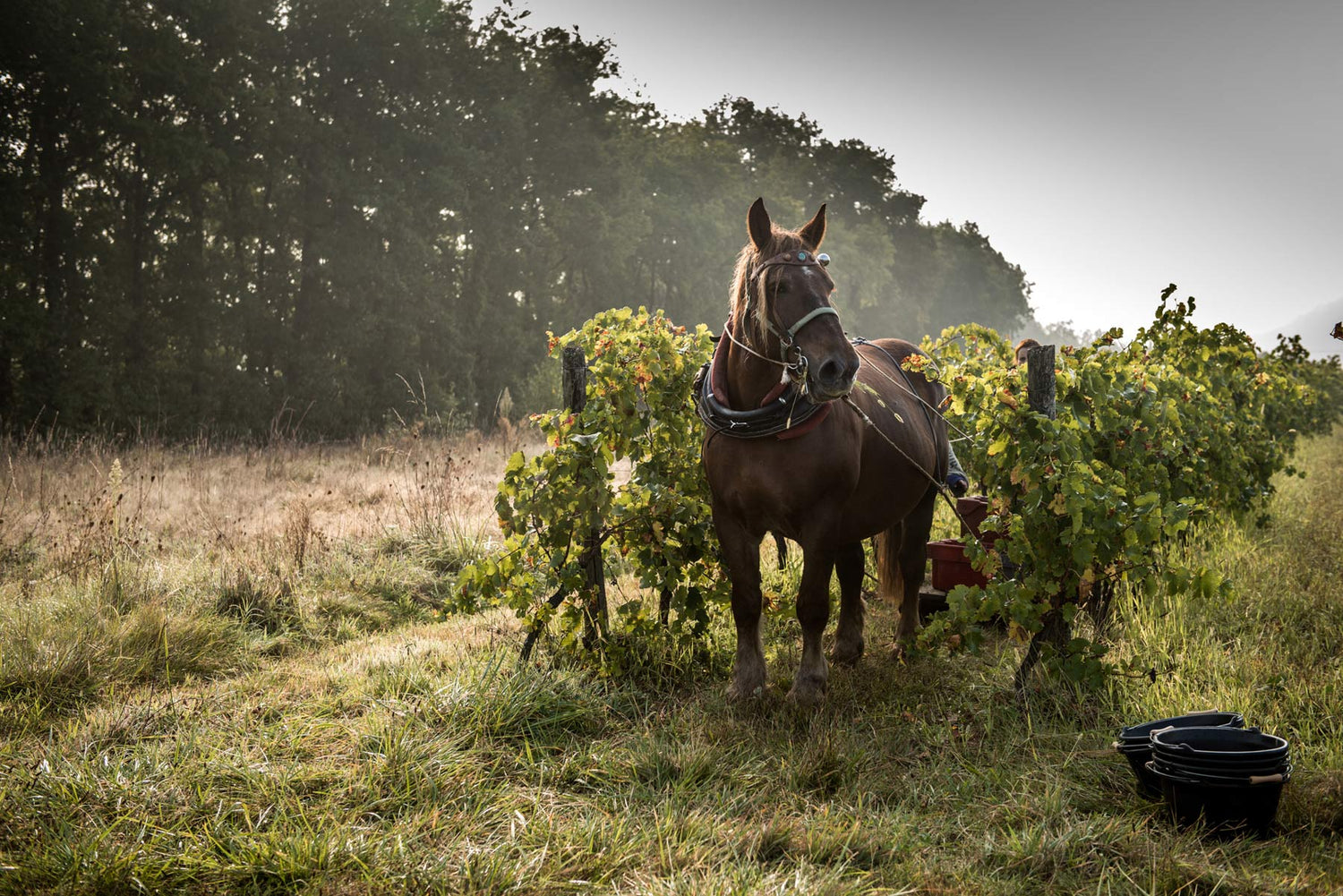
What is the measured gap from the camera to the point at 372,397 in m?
20.9

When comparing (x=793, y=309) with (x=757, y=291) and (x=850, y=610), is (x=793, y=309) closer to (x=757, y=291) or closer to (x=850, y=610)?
(x=757, y=291)

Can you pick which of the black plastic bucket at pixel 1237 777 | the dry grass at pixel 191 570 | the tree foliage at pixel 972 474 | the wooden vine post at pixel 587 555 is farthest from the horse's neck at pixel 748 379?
the dry grass at pixel 191 570

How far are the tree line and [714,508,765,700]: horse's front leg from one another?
10.8 metres

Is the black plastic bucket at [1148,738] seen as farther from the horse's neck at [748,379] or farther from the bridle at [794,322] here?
the horse's neck at [748,379]

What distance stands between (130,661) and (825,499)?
3.90 m

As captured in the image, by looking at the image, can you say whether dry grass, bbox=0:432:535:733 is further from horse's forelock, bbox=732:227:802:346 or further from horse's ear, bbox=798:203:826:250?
horse's ear, bbox=798:203:826:250

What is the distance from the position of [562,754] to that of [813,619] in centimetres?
141

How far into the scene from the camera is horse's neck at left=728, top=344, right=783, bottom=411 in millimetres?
3971

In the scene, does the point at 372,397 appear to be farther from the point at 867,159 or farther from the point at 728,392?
the point at 867,159

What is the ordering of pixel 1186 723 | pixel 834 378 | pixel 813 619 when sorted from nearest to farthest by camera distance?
pixel 1186 723, pixel 834 378, pixel 813 619

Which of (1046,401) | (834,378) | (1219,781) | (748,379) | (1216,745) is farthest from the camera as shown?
(1046,401)

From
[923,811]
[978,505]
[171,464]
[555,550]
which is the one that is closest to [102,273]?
[171,464]

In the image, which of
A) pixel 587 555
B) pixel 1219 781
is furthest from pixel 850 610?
pixel 1219 781

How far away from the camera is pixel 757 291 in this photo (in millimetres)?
3869
